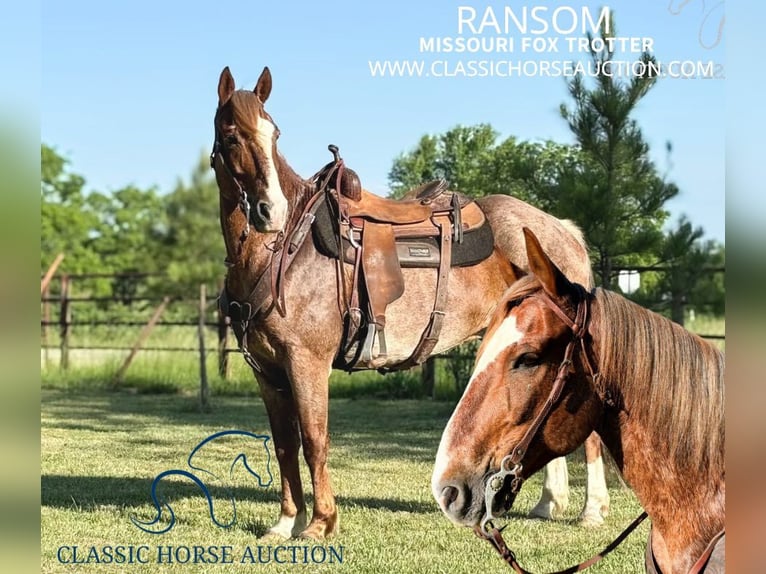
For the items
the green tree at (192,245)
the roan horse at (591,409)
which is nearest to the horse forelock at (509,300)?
the roan horse at (591,409)

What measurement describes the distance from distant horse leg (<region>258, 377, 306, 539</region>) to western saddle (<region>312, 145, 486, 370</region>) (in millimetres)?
340

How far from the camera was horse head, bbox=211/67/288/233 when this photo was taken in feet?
12.5

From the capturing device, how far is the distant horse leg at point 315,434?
4059 mm

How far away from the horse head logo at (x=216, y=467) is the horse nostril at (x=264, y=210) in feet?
3.36

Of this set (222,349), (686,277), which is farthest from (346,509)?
(222,349)

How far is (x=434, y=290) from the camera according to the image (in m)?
4.29

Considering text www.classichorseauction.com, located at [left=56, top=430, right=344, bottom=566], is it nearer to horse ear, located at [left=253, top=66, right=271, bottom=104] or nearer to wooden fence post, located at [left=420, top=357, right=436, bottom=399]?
horse ear, located at [left=253, top=66, right=271, bottom=104]

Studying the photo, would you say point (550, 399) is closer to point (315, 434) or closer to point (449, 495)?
point (449, 495)

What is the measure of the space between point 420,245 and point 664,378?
2290 millimetres

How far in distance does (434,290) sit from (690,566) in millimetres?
2296

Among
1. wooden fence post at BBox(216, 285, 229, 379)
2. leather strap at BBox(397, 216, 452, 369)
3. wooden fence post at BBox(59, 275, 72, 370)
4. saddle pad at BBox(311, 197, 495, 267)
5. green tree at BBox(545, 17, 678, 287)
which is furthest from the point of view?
wooden fence post at BBox(59, 275, 72, 370)

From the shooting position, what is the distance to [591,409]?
2.10 metres

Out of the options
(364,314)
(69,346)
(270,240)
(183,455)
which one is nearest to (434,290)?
(364,314)

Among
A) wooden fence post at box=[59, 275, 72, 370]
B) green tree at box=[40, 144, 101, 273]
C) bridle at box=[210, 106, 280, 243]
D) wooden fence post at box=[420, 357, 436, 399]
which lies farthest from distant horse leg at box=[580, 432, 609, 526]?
green tree at box=[40, 144, 101, 273]
